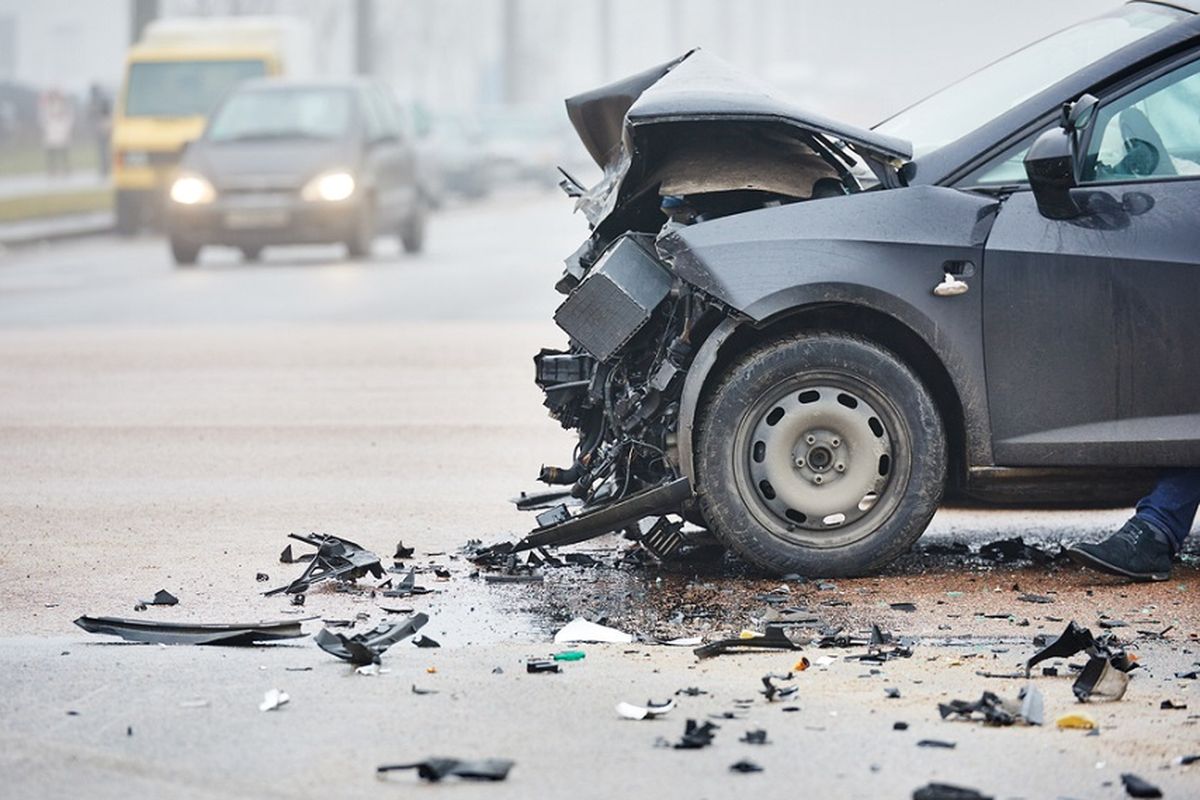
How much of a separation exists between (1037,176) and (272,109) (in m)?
19.1

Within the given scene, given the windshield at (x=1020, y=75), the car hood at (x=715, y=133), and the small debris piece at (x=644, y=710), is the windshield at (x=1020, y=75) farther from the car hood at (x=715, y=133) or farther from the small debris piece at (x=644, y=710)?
the small debris piece at (x=644, y=710)

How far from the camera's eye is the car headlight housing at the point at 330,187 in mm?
23969

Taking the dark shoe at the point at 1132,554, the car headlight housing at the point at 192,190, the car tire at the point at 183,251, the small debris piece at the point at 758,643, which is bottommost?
the small debris piece at the point at 758,643

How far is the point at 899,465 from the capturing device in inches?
276

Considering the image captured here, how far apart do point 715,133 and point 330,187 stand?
1724cm

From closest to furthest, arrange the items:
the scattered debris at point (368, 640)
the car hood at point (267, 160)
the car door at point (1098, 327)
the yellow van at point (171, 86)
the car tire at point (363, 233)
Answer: the scattered debris at point (368, 640), the car door at point (1098, 327), the car hood at point (267, 160), the car tire at point (363, 233), the yellow van at point (171, 86)

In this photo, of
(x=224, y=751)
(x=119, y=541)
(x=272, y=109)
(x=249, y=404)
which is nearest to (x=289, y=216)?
(x=272, y=109)

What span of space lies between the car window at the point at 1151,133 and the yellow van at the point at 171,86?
79.0 ft

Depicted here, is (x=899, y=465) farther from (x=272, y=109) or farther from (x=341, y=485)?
(x=272, y=109)

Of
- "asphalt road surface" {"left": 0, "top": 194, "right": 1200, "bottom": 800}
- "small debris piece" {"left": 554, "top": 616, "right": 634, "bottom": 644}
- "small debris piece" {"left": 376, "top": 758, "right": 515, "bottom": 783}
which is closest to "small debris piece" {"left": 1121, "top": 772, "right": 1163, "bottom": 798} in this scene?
"asphalt road surface" {"left": 0, "top": 194, "right": 1200, "bottom": 800}

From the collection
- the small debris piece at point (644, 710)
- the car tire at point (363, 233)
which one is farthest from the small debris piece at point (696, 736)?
the car tire at point (363, 233)

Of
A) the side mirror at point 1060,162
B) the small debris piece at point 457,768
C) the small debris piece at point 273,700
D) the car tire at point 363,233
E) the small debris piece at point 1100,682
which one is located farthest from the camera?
the car tire at point 363,233

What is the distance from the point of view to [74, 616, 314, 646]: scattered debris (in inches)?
243

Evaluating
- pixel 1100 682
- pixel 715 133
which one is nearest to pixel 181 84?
pixel 715 133
